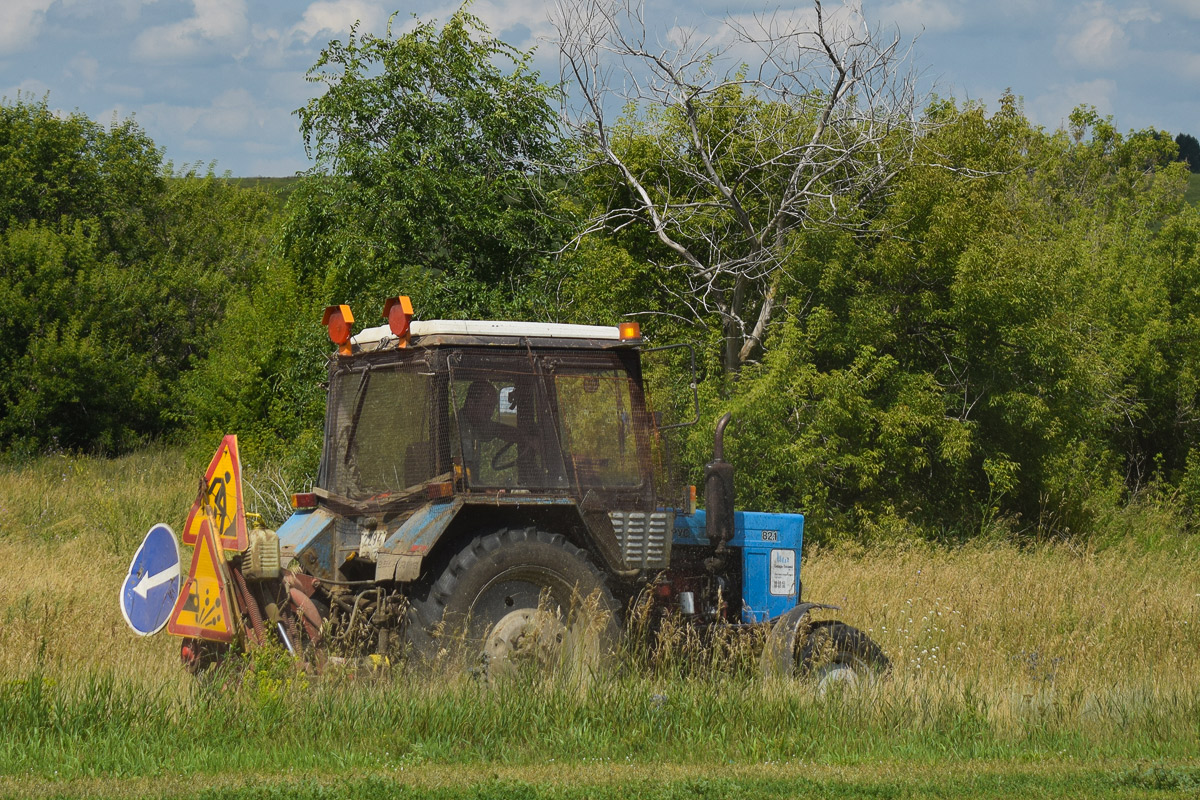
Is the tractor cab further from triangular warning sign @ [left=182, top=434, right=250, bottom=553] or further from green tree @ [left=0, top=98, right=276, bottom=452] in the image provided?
green tree @ [left=0, top=98, right=276, bottom=452]

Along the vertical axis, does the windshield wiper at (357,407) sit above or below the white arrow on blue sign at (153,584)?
above

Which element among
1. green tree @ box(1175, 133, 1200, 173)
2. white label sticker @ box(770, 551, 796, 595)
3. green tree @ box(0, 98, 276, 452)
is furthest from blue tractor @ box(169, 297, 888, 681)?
green tree @ box(1175, 133, 1200, 173)

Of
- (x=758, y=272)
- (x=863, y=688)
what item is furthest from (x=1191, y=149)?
(x=863, y=688)

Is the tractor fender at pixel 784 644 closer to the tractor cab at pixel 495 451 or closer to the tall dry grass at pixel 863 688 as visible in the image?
the tall dry grass at pixel 863 688

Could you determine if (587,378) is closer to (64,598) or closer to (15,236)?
(64,598)

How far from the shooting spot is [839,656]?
280 inches

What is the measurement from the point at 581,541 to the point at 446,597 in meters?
0.91

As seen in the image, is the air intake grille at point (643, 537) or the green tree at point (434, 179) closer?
the air intake grille at point (643, 537)

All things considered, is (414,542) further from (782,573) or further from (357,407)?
(782,573)

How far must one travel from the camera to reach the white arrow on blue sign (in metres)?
6.48

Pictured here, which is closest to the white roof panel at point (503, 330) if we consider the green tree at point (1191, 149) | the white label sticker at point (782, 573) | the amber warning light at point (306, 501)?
the amber warning light at point (306, 501)

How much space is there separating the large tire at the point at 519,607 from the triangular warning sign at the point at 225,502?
1.03 m

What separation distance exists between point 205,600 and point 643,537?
94.8 inches

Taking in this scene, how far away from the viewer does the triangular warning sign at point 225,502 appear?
6160 millimetres
